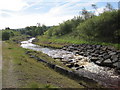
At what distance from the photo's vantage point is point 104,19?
28.0m

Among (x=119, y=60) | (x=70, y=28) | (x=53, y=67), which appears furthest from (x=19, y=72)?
(x=70, y=28)

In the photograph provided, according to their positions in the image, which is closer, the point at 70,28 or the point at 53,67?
the point at 53,67

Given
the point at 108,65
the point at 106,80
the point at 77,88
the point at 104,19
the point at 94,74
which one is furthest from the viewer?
the point at 104,19

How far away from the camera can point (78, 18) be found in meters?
62.1

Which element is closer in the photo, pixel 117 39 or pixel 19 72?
pixel 19 72

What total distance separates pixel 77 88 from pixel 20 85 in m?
3.64

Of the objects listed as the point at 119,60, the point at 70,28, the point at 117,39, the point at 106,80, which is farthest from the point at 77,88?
the point at 70,28

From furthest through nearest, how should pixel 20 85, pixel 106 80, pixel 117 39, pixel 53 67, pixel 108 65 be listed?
pixel 117 39 → pixel 108 65 → pixel 53 67 → pixel 106 80 → pixel 20 85

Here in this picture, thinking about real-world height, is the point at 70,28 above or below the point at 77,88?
above

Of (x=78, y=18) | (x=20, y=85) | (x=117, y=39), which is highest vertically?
(x=78, y=18)

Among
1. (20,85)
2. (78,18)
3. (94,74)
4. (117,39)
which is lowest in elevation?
(94,74)

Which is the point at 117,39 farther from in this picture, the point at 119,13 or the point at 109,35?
the point at 119,13

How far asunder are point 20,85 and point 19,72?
2.72 meters

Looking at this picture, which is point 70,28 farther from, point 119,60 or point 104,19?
point 119,60
